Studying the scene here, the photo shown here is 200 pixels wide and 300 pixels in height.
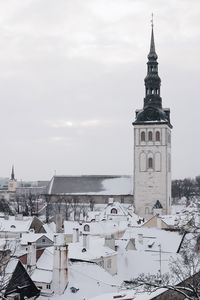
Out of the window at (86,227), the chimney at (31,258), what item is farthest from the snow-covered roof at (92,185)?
the chimney at (31,258)

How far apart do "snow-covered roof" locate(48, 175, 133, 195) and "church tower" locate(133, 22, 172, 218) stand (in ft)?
22.6

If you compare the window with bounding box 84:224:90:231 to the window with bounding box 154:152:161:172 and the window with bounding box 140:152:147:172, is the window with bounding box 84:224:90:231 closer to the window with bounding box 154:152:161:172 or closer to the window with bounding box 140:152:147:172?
the window with bounding box 140:152:147:172

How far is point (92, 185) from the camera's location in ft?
295

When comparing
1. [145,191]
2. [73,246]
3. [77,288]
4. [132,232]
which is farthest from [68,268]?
[145,191]

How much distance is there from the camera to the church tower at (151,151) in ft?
256

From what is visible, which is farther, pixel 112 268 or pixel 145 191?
pixel 145 191

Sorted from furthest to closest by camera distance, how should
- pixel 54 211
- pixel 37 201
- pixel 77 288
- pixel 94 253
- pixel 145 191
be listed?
1. pixel 37 201
2. pixel 54 211
3. pixel 145 191
4. pixel 94 253
5. pixel 77 288

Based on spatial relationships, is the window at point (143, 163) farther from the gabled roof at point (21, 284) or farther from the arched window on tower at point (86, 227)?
the gabled roof at point (21, 284)

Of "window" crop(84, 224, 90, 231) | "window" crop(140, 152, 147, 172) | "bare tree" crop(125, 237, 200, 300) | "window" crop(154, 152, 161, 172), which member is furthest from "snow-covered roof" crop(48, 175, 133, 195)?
"bare tree" crop(125, 237, 200, 300)

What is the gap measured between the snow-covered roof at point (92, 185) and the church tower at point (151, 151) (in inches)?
271

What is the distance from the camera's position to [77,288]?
28719mm

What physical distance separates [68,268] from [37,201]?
6830 cm

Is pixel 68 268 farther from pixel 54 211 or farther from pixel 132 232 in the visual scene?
pixel 54 211

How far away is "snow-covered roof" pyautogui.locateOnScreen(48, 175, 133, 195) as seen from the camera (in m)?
87.1
